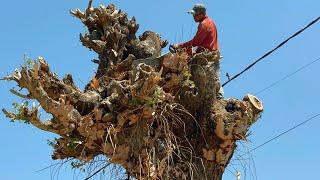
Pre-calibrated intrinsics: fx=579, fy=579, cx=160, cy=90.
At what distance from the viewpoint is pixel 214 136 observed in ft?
22.8

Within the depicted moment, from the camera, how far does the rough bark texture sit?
6047 mm

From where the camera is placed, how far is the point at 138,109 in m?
6.21

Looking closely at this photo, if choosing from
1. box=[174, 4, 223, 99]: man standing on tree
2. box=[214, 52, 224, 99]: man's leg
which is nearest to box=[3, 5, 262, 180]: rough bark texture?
box=[214, 52, 224, 99]: man's leg

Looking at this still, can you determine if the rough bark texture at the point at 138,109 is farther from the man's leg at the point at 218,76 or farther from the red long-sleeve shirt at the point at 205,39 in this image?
the red long-sleeve shirt at the point at 205,39

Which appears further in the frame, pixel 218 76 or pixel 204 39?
pixel 204 39

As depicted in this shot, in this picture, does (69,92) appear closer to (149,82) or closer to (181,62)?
(149,82)

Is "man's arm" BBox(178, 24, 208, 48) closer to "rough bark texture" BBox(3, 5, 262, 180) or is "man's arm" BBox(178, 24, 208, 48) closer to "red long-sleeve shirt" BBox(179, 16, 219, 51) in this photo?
"red long-sleeve shirt" BBox(179, 16, 219, 51)

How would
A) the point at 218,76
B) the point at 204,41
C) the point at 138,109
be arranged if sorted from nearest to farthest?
the point at 138,109 → the point at 218,76 → the point at 204,41

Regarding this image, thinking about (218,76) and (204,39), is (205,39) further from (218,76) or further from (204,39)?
(218,76)

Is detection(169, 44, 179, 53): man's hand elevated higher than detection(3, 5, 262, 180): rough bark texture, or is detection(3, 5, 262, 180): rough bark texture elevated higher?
detection(169, 44, 179, 53): man's hand

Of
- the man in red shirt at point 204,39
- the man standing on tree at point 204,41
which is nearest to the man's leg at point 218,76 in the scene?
the man standing on tree at point 204,41

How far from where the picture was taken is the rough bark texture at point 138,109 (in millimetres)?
6047

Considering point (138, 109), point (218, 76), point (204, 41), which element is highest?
point (204, 41)

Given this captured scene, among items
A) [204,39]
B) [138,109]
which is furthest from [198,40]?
[138,109]
